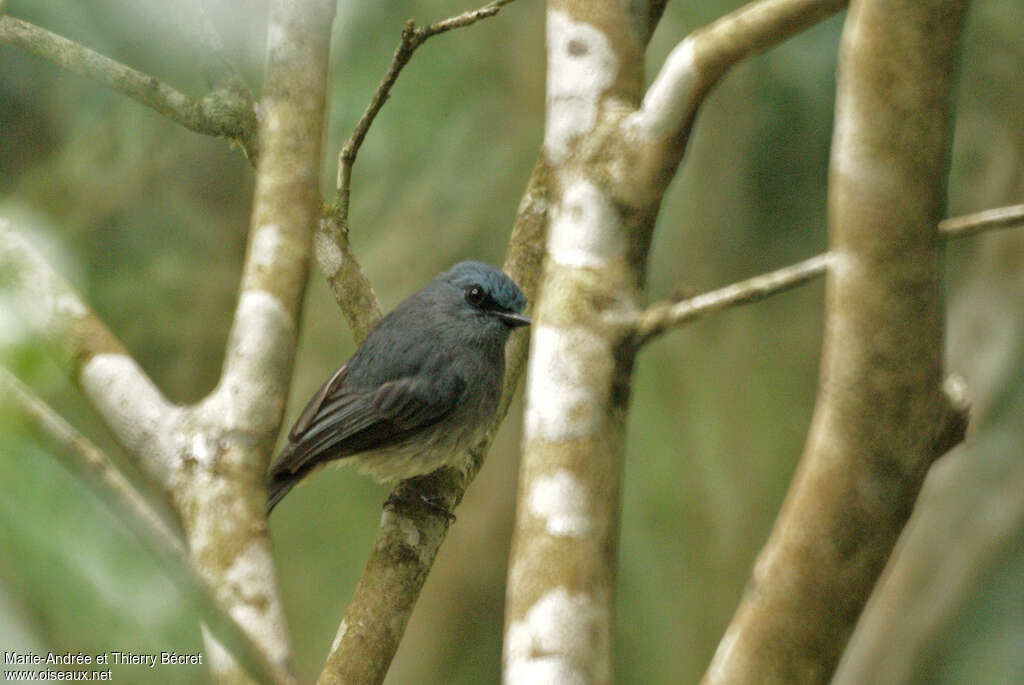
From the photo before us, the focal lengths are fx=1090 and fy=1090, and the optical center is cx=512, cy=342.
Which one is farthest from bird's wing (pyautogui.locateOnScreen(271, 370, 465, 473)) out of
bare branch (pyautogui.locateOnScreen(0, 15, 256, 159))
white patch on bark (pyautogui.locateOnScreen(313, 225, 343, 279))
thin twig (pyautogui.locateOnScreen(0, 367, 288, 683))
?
thin twig (pyautogui.locateOnScreen(0, 367, 288, 683))

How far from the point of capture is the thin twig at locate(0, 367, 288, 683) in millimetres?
1316

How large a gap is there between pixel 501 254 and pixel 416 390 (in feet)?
8.34

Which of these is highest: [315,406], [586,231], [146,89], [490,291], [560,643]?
[146,89]

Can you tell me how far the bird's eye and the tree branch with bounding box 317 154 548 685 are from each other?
0.16 metres

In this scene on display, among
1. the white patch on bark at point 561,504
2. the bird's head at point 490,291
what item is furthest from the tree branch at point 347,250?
the white patch on bark at point 561,504

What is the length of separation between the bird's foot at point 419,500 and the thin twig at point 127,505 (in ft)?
4.73

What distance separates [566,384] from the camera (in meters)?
2.05

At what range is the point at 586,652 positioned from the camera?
6.01ft

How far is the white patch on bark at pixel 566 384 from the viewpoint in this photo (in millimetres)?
2027

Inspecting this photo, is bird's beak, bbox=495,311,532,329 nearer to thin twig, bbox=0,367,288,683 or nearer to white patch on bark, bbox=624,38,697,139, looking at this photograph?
white patch on bark, bbox=624,38,697,139

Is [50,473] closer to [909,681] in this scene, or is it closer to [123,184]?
[123,184]

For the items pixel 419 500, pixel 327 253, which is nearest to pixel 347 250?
pixel 327 253

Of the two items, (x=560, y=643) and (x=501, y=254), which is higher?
(x=501, y=254)

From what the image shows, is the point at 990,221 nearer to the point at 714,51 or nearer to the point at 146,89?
the point at 714,51
